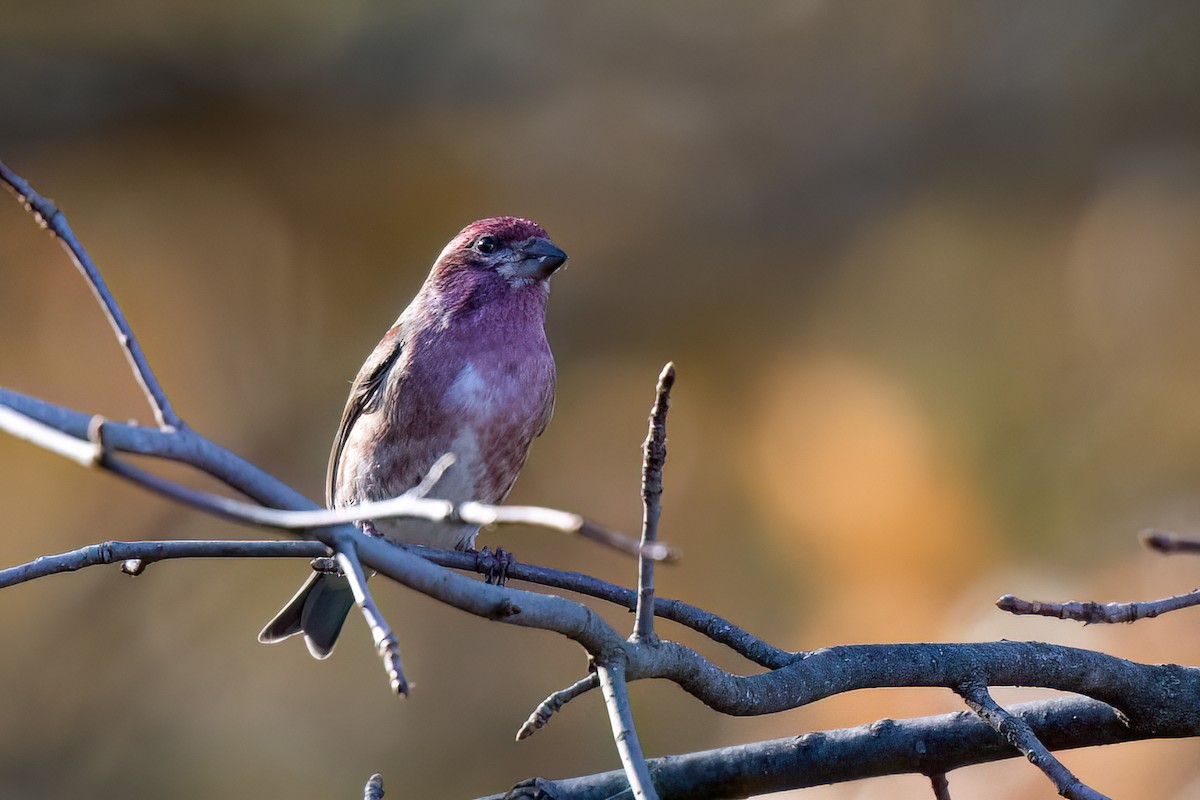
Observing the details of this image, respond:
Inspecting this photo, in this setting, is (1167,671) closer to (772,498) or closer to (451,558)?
(451,558)

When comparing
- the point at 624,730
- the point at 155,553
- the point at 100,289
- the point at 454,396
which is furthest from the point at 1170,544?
the point at 454,396

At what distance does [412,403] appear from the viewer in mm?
4652

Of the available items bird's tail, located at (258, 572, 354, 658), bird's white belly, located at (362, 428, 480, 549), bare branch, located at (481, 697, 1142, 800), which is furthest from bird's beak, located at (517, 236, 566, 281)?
bare branch, located at (481, 697, 1142, 800)

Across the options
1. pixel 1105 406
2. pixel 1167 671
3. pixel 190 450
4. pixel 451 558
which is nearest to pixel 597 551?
pixel 1105 406

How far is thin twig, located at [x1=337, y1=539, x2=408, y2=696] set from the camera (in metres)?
1.67

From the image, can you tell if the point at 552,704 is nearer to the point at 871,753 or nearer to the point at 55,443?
the point at 871,753

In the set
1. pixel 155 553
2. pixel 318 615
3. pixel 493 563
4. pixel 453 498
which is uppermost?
pixel 453 498

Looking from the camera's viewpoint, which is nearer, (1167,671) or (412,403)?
(1167,671)

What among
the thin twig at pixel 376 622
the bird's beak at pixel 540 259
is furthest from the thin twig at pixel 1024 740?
the bird's beak at pixel 540 259

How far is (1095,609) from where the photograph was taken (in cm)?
228

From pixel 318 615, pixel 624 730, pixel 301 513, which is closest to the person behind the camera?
pixel 301 513

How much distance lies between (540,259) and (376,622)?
131 inches

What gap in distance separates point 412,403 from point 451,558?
1.19 m

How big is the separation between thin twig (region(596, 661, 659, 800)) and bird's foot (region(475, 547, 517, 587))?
4.91 feet
